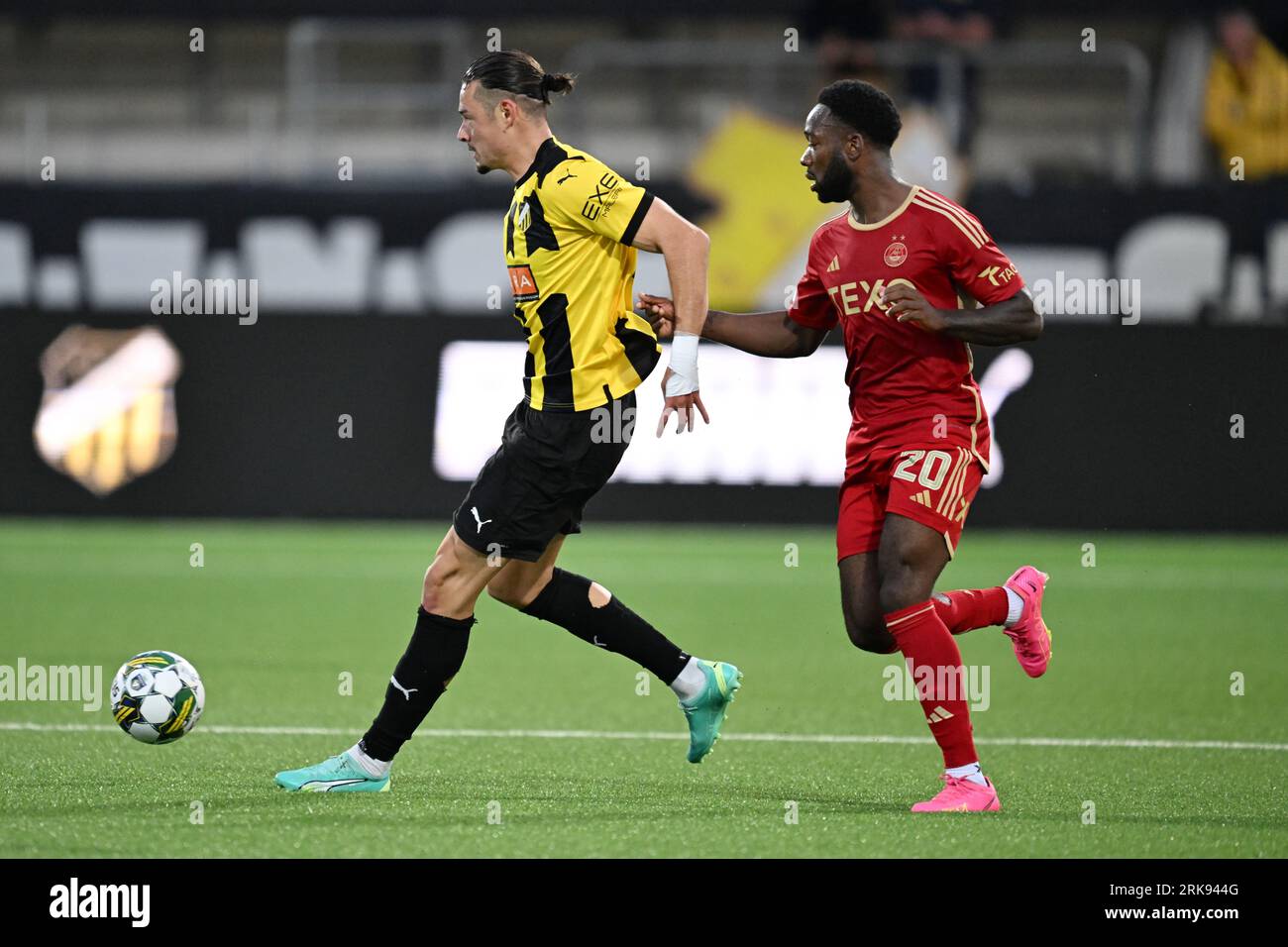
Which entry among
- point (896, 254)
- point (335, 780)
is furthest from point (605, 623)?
point (896, 254)

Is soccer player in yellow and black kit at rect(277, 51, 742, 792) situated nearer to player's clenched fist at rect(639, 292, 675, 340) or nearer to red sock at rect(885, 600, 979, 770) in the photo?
player's clenched fist at rect(639, 292, 675, 340)

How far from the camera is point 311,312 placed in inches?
570

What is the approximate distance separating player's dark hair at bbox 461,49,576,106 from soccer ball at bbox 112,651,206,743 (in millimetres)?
2108

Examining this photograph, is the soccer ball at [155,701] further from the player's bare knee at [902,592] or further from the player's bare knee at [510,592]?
the player's bare knee at [902,592]

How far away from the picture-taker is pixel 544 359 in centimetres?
601

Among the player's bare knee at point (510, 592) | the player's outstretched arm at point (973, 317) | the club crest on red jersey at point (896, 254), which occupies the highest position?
the club crest on red jersey at point (896, 254)

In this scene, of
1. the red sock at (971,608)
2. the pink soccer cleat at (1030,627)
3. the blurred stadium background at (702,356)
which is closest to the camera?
the red sock at (971,608)

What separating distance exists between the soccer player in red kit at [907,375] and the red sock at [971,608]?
49 mm

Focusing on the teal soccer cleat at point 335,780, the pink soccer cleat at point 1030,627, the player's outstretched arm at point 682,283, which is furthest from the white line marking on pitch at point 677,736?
the player's outstretched arm at point 682,283

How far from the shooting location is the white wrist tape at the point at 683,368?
19.0 feet

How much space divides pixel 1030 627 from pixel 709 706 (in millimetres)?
1126

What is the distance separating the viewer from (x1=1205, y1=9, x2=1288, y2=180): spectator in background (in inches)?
627
